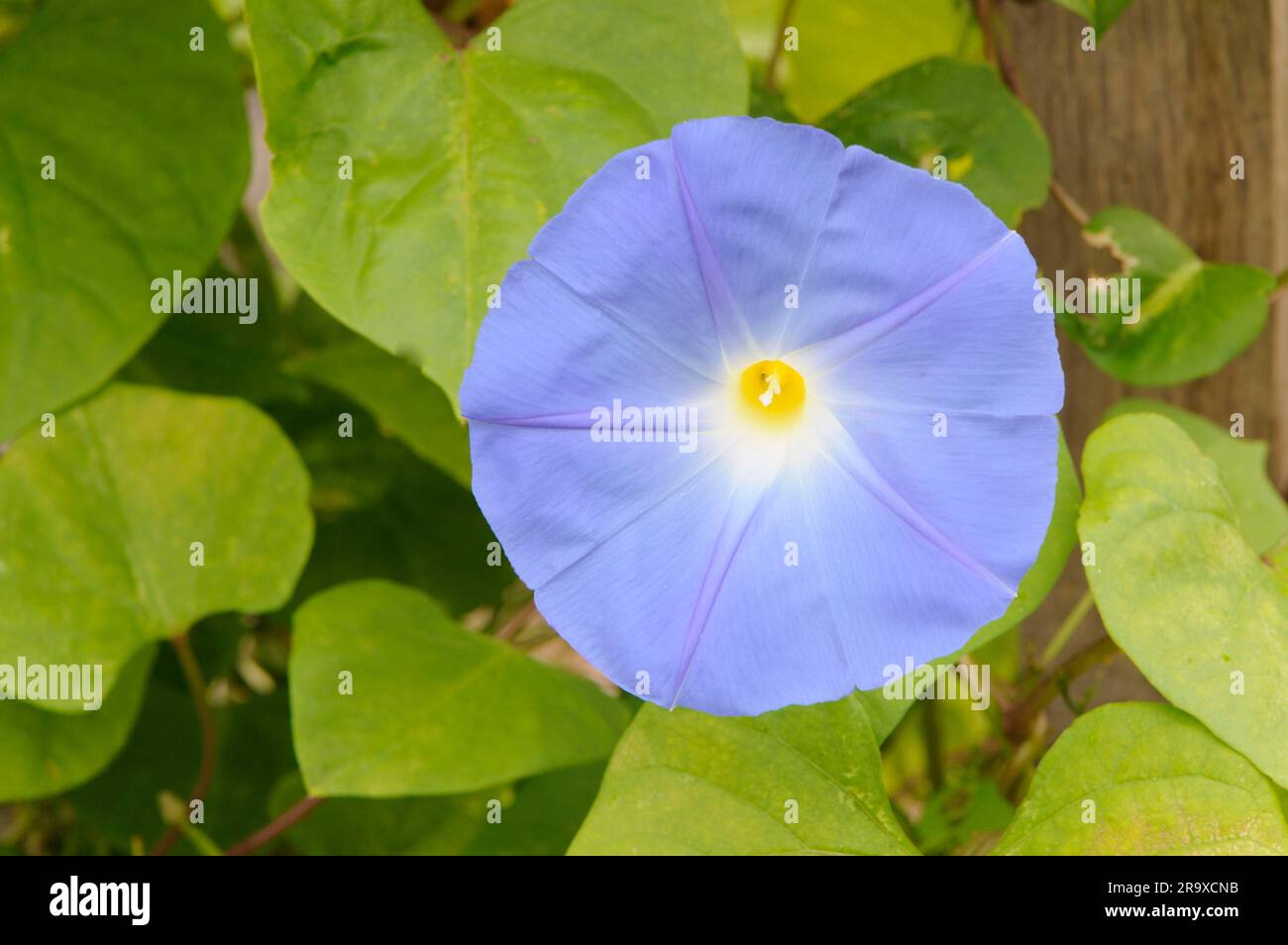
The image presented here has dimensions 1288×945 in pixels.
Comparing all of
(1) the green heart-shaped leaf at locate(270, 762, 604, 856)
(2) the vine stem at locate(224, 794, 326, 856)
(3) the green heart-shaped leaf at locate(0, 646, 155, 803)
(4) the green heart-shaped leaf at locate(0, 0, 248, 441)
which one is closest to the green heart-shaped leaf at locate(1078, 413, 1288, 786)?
(1) the green heart-shaped leaf at locate(270, 762, 604, 856)

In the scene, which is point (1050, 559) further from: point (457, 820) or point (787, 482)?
point (457, 820)

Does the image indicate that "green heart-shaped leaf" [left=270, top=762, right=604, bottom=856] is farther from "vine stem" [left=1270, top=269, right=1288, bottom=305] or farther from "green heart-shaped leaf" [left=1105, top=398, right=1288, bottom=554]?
"vine stem" [left=1270, top=269, right=1288, bottom=305]

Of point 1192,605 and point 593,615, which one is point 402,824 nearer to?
point 593,615

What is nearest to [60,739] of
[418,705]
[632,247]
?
[418,705]

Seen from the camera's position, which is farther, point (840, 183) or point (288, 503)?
point (288, 503)

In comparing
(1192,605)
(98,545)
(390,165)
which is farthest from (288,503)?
(1192,605)

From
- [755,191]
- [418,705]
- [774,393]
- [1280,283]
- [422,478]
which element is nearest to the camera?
[755,191]

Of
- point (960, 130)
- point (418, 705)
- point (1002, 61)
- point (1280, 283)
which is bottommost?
point (418, 705)

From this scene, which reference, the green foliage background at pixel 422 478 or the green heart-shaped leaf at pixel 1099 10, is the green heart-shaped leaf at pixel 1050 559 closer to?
the green foliage background at pixel 422 478
